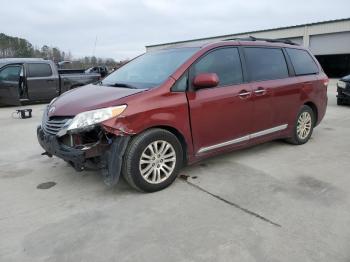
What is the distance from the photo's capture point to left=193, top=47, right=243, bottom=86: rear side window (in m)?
4.34

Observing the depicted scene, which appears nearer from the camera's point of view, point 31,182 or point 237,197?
point 237,197

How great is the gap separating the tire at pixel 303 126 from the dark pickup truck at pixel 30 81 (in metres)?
8.94

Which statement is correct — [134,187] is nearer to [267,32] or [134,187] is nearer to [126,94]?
[126,94]

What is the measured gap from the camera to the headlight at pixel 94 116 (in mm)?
3609

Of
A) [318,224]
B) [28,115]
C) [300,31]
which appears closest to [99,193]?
[318,224]

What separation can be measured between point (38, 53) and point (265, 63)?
30225 millimetres

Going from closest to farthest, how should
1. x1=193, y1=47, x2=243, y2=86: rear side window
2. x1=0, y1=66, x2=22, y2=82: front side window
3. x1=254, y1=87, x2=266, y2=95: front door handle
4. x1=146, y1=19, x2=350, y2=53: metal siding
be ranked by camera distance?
1. x1=193, y1=47, x2=243, y2=86: rear side window
2. x1=254, y1=87, x2=266, y2=95: front door handle
3. x1=0, y1=66, x2=22, y2=82: front side window
4. x1=146, y1=19, x2=350, y2=53: metal siding

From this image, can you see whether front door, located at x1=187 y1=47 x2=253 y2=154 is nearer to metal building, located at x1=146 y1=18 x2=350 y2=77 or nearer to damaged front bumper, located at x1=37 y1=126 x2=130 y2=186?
damaged front bumper, located at x1=37 y1=126 x2=130 y2=186

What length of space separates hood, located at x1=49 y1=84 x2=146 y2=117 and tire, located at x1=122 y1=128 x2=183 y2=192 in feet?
1.62

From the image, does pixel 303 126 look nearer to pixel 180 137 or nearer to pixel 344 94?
pixel 180 137

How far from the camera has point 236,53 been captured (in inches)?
187

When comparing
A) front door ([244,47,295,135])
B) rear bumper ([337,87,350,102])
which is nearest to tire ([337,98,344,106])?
rear bumper ([337,87,350,102])

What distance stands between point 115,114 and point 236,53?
2.03 metres

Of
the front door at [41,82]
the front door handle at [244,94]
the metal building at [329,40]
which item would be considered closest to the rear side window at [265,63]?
the front door handle at [244,94]
